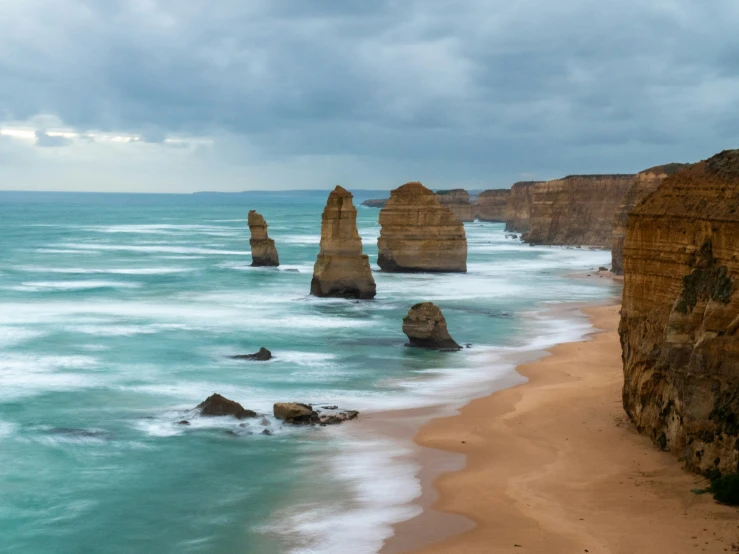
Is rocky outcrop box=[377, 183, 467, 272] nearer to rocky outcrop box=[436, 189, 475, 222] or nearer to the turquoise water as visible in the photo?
the turquoise water

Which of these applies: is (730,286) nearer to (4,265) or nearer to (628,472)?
(628,472)

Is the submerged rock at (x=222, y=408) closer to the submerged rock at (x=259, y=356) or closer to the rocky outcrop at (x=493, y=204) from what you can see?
the submerged rock at (x=259, y=356)

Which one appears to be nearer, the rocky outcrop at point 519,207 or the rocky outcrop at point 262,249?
the rocky outcrop at point 262,249

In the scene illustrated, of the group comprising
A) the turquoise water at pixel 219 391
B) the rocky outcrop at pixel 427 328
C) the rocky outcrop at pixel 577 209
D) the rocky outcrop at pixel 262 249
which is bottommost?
the turquoise water at pixel 219 391

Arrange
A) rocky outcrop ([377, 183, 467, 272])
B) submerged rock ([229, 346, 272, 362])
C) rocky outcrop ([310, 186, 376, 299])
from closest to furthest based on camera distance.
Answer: submerged rock ([229, 346, 272, 362]), rocky outcrop ([310, 186, 376, 299]), rocky outcrop ([377, 183, 467, 272])

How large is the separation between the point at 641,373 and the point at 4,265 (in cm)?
7118

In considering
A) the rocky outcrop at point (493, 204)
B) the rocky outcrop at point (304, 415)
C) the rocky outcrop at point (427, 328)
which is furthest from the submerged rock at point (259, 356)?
the rocky outcrop at point (493, 204)

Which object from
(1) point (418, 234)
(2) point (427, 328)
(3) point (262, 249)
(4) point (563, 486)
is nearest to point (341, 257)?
(2) point (427, 328)

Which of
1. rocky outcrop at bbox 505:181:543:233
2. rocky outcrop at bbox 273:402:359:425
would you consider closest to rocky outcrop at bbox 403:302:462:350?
rocky outcrop at bbox 273:402:359:425

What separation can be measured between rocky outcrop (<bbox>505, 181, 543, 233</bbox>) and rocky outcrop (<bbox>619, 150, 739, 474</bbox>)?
4724 inches

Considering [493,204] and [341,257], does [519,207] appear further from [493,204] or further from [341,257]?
[341,257]

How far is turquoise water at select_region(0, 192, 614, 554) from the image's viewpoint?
17906 mm

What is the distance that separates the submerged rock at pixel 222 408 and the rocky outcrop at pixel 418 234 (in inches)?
1613

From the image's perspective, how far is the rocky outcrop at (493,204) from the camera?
609ft
